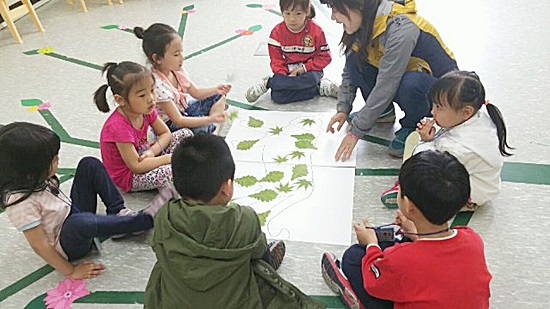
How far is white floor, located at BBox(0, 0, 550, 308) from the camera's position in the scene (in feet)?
4.93

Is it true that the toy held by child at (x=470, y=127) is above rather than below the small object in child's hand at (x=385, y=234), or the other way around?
above

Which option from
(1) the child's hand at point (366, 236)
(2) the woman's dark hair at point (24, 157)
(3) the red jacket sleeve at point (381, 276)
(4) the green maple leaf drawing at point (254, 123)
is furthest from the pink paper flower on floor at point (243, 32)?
(3) the red jacket sleeve at point (381, 276)

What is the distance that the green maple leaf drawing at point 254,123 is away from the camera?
7.02ft

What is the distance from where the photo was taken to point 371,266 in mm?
1200

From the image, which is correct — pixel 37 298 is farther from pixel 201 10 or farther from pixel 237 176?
pixel 201 10

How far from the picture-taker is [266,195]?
1760 millimetres

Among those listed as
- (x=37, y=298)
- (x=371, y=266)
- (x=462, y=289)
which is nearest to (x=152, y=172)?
(x=37, y=298)

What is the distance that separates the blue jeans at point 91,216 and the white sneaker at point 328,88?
102 centimetres

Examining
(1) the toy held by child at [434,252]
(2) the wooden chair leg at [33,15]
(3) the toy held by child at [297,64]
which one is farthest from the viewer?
(2) the wooden chair leg at [33,15]

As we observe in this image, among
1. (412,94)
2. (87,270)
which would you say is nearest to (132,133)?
(87,270)

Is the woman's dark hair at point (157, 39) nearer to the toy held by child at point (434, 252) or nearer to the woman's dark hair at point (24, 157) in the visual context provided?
the woman's dark hair at point (24, 157)

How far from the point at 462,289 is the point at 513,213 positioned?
26.9 inches

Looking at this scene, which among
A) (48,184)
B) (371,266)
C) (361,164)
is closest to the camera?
(371,266)

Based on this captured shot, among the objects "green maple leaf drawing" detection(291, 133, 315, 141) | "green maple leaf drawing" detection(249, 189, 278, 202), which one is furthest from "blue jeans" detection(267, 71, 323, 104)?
"green maple leaf drawing" detection(249, 189, 278, 202)
